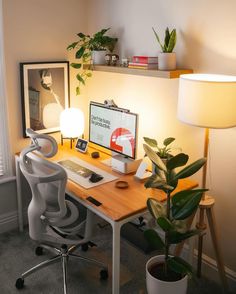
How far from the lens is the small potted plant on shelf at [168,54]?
2166 mm

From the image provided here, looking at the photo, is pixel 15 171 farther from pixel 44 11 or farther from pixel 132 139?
pixel 44 11

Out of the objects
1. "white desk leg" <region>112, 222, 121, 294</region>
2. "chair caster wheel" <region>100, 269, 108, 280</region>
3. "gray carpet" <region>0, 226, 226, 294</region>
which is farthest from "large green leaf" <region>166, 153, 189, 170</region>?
"chair caster wheel" <region>100, 269, 108, 280</region>

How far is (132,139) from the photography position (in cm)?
232

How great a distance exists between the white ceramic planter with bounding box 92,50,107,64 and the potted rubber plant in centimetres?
118

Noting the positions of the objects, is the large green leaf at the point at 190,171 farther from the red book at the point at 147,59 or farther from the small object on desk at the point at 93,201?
the red book at the point at 147,59

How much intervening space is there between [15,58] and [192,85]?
4.99 ft

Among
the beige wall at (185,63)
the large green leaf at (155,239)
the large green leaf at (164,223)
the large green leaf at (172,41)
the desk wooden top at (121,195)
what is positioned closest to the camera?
the large green leaf at (164,223)

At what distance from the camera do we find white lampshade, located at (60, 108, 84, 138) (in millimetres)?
2795

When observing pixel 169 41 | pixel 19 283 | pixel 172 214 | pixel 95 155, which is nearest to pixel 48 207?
pixel 19 283

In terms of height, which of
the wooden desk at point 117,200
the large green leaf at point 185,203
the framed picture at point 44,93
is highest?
the framed picture at point 44,93

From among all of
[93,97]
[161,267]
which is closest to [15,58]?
[93,97]

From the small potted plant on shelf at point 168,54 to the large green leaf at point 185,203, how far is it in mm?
900

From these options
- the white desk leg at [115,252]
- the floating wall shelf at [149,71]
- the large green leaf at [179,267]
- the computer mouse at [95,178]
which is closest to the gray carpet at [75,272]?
the white desk leg at [115,252]

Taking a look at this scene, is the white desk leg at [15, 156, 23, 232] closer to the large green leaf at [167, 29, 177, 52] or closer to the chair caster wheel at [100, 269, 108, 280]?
the chair caster wheel at [100, 269, 108, 280]
